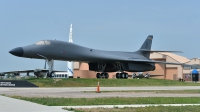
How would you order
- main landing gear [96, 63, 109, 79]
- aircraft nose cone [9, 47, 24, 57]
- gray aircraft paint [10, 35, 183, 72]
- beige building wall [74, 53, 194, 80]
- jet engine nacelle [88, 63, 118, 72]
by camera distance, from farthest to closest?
beige building wall [74, 53, 194, 80] → jet engine nacelle [88, 63, 118, 72] → main landing gear [96, 63, 109, 79] → gray aircraft paint [10, 35, 183, 72] → aircraft nose cone [9, 47, 24, 57]

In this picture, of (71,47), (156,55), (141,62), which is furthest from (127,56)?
(156,55)

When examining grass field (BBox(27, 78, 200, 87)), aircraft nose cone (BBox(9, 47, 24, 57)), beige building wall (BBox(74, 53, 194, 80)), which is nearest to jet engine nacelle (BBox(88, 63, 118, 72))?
grass field (BBox(27, 78, 200, 87))

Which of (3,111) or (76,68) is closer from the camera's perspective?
(3,111)

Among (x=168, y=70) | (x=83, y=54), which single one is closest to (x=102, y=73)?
(x=83, y=54)

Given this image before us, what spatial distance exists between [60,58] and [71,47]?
1.93 metres

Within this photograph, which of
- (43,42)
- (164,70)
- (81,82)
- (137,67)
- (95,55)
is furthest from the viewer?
(164,70)

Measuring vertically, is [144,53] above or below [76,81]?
above

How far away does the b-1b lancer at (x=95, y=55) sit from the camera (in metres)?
39.7

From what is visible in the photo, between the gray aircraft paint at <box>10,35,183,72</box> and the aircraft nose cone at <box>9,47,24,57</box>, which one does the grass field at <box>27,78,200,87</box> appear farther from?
the gray aircraft paint at <box>10,35,183,72</box>

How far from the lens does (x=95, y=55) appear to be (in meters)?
45.4

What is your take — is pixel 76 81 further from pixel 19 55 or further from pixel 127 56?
pixel 127 56

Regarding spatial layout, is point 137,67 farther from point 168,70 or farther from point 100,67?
point 168,70

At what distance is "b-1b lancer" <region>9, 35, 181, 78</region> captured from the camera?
39722 mm

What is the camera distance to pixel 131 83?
130 feet
